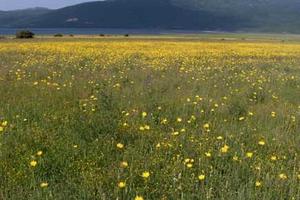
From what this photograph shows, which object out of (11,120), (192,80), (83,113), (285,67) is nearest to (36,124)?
(11,120)

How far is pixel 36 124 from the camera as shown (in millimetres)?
6824

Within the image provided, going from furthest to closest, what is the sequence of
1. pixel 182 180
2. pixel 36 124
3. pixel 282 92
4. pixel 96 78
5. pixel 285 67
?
pixel 285 67 < pixel 96 78 < pixel 282 92 < pixel 36 124 < pixel 182 180

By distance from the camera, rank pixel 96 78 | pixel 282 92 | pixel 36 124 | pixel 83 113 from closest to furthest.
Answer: pixel 36 124, pixel 83 113, pixel 282 92, pixel 96 78

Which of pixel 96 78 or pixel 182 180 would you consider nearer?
pixel 182 180

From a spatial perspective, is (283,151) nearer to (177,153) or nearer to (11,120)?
(177,153)

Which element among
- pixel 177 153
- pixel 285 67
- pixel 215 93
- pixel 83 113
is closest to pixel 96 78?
pixel 215 93

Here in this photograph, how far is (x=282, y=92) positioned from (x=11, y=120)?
7.63 m

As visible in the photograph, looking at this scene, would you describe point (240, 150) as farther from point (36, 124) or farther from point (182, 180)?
point (36, 124)

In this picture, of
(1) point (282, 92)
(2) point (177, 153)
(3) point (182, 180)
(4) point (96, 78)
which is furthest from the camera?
(4) point (96, 78)

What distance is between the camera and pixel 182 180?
4914 mm

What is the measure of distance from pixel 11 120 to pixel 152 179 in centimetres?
329

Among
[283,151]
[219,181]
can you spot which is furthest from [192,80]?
[219,181]

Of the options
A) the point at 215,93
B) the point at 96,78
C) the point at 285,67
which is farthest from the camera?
the point at 285,67

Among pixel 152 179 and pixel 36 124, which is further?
pixel 36 124
